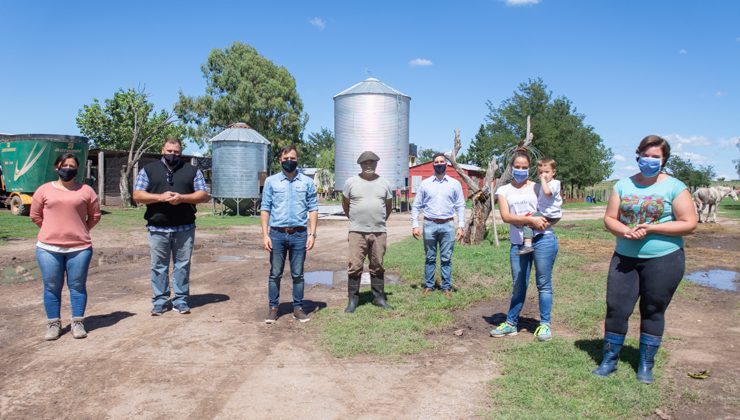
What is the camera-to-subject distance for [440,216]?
738cm

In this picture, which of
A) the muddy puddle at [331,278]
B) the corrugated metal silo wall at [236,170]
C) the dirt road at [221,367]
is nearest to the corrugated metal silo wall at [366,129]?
the corrugated metal silo wall at [236,170]

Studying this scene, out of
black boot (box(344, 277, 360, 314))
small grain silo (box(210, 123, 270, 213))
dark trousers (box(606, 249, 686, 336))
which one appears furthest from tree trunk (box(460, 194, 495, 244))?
small grain silo (box(210, 123, 270, 213))

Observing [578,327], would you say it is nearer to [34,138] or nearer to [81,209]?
[81,209]

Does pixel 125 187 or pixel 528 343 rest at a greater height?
pixel 125 187

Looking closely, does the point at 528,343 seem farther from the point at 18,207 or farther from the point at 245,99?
the point at 245,99

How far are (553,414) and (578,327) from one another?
8.09ft

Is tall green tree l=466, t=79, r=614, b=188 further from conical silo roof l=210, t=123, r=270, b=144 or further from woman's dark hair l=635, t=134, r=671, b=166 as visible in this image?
woman's dark hair l=635, t=134, r=671, b=166

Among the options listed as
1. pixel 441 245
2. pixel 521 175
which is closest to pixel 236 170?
pixel 441 245

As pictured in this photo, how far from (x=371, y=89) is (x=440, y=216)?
19143 millimetres

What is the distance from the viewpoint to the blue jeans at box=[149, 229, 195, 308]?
6.35 metres

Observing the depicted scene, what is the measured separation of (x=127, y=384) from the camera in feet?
14.5

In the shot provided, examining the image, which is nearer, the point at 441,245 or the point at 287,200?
the point at 287,200

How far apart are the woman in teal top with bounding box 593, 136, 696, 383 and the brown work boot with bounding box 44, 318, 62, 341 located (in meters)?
5.15

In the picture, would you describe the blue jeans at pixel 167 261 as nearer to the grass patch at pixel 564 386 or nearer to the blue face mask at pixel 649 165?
the grass patch at pixel 564 386
